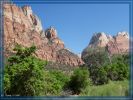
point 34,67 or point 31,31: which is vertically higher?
point 31,31

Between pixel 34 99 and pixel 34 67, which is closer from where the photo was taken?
pixel 34 99

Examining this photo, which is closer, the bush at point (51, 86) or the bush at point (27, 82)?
the bush at point (27, 82)

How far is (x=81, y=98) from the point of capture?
8.30m

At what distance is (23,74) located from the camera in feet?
62.2

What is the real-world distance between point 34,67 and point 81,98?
37.5 feet

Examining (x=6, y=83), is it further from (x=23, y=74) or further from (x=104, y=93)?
(x=104, y=93)

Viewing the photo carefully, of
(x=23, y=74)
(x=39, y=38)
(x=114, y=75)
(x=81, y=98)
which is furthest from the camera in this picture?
(x=39, y=38)

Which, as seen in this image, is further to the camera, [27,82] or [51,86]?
[51,86]

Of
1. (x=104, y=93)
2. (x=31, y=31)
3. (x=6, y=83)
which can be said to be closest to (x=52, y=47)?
(x=31, y=31)

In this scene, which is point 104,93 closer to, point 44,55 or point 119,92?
point 119,92

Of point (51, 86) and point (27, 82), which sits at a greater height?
point (27, 82)

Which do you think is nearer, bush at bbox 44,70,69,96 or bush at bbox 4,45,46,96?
bush at bbox 4,45,46,96

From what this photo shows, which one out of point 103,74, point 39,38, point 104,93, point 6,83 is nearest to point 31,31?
point 39,38

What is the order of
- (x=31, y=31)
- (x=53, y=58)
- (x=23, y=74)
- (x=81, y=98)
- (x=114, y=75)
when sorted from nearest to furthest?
(x=81, y=98)
(x=23, y=74)
(x=114, y=75)
(x=31, y=31)
(x=53, y=58)
